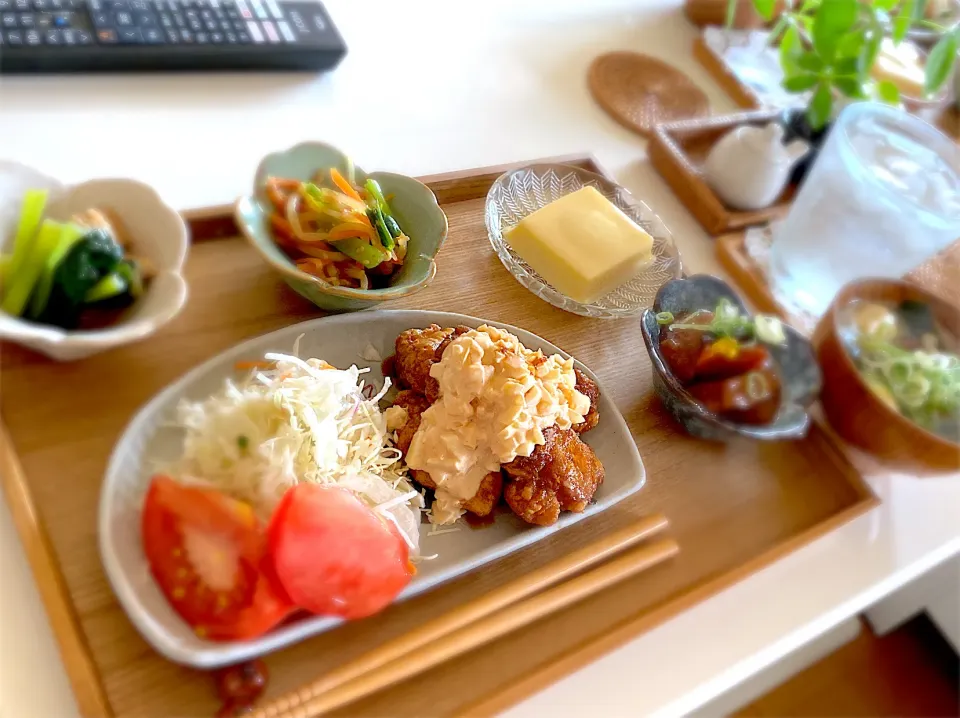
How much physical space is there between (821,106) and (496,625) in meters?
0.77

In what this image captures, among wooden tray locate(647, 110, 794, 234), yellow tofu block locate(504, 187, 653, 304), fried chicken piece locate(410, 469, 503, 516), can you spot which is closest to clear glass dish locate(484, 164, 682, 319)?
yellow tofu block locate(504, 187, 653, 304)

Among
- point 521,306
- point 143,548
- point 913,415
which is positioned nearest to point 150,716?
point 143,548

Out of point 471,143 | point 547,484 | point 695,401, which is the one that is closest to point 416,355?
point 547,484

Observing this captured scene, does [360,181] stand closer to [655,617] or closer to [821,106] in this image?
[655,617]

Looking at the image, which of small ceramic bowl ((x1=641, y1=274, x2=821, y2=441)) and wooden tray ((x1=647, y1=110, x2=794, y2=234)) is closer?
small ceramic bowl ((x1=641, y1=274, x2=821, y2=441))

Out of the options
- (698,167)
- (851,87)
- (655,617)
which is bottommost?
(655,617)

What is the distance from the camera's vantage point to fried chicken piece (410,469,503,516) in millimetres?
504

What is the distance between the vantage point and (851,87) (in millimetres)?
867

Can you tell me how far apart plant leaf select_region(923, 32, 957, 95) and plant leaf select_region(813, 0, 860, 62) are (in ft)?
0.35

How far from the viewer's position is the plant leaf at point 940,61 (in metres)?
0.83

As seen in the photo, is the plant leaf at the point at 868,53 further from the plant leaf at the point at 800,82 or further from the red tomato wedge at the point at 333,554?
the red tomato wedge at the point at 333,554

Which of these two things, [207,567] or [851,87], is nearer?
[207,567]

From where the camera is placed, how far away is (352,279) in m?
0.55

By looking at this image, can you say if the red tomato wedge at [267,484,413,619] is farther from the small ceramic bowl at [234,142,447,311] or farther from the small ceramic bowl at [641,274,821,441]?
the small ceramic bowl at [641,274,821,441]
